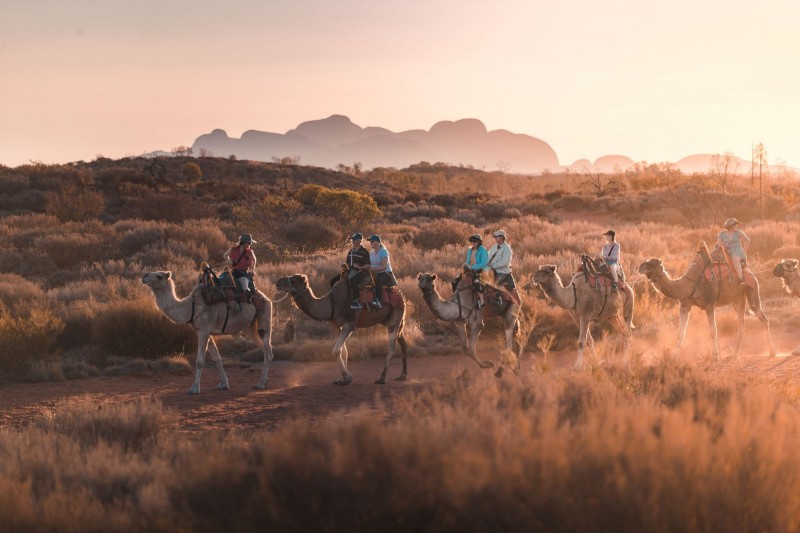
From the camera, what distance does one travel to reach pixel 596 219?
52688mm

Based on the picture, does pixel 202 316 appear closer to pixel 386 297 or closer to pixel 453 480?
pixel 386 297

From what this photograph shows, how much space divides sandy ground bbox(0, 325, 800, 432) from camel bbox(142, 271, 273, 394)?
1.91 ft

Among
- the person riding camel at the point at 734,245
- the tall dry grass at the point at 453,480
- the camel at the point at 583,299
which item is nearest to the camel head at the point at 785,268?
the person riding camel at the point at 734,245

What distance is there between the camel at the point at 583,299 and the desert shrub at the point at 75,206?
33.8 meters

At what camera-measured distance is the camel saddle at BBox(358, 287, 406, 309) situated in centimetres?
1300

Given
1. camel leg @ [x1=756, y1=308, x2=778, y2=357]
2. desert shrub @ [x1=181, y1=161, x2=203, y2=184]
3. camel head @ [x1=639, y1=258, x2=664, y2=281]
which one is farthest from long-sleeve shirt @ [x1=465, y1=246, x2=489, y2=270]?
desert shrub @ [x1=181, y1=161, x2=203, y2=184]

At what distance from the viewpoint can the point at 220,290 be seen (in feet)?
42.1

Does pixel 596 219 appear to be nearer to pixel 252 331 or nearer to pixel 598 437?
pixel 252 331

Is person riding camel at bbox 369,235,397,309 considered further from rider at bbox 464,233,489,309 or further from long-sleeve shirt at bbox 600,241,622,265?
long-sleeve shirt at bbox 600,241,622,265

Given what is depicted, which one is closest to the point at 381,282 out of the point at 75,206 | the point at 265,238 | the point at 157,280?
the point at 157,280

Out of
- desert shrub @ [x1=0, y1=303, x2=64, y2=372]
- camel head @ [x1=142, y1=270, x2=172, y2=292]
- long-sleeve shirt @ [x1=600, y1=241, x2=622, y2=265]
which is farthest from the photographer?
desert shrub @ [x1=0, y1=303, x2=64, y2=372]

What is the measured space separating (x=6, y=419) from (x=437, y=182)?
291 feet

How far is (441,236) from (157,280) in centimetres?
2503

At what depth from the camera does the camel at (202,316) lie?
1256 cm
